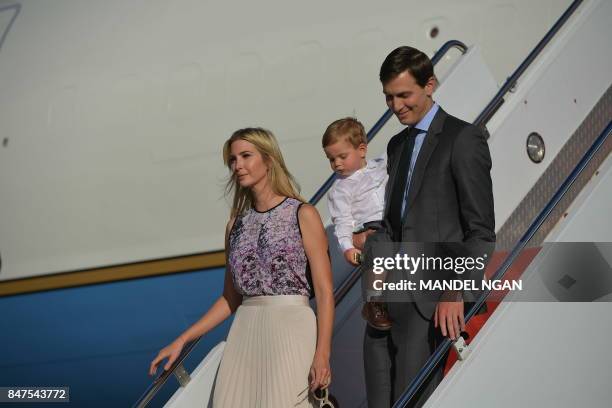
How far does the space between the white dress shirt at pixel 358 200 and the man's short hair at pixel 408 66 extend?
66 centimetres

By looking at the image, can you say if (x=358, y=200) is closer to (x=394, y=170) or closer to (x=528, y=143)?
(x=394, y=170)

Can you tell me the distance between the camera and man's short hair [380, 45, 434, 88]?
2.29 meters

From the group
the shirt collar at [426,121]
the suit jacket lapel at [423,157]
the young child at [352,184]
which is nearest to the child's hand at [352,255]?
the young child at [352,184]

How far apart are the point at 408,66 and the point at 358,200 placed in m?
0.77

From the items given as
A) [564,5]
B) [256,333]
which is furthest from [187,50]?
[256,333]

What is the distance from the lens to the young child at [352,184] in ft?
9.50

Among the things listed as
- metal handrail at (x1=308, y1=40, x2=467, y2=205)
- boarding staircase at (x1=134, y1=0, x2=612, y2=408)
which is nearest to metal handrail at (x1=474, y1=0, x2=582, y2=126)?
boarding staircase at (x1=134, y1=0, x2=612, y2=408)

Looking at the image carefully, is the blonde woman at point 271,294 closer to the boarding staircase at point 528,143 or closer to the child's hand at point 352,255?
the child's hand at point 352,255

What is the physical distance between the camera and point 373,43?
16.4ft

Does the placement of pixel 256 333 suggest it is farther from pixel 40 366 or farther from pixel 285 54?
pixel 40 366

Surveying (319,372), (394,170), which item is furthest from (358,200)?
(319,372)

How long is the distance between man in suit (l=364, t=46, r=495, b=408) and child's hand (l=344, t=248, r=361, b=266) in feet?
1.20

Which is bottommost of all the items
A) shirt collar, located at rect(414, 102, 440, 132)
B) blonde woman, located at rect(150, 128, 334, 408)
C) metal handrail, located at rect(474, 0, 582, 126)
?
blonde woman, located at rect(150, 128, 334, 408)

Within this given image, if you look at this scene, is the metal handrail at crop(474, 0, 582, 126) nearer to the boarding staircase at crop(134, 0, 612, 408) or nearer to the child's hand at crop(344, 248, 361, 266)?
the boarding staircase at crop(134, 0, 612, 408)
